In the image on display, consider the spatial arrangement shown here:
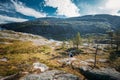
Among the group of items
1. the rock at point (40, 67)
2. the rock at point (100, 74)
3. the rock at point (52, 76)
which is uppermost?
the rock at point (40, 67)

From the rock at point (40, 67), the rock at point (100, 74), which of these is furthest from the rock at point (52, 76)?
the rock at point (100, 74)

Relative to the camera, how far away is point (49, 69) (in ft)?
301

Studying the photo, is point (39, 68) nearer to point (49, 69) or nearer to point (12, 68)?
point (49, 69)

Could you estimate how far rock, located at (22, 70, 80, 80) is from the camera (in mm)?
77688

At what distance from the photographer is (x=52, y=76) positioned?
264 feet

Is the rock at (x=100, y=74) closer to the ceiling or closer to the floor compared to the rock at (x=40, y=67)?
closer to the floor

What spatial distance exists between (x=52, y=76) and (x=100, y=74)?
2758 centimetres

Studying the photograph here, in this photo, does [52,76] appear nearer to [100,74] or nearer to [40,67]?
[40,67]

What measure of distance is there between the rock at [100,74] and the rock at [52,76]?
11207 millimetres

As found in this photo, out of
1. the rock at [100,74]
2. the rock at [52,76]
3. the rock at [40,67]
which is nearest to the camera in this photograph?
the rock at [52,76]

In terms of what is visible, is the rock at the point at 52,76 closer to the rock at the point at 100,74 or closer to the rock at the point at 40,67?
the rock at the point at 40,67

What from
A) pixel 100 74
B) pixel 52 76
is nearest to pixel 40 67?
pixel 52 76

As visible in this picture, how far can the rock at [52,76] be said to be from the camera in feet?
255

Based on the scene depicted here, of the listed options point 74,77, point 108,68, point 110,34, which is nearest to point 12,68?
point 74,77
